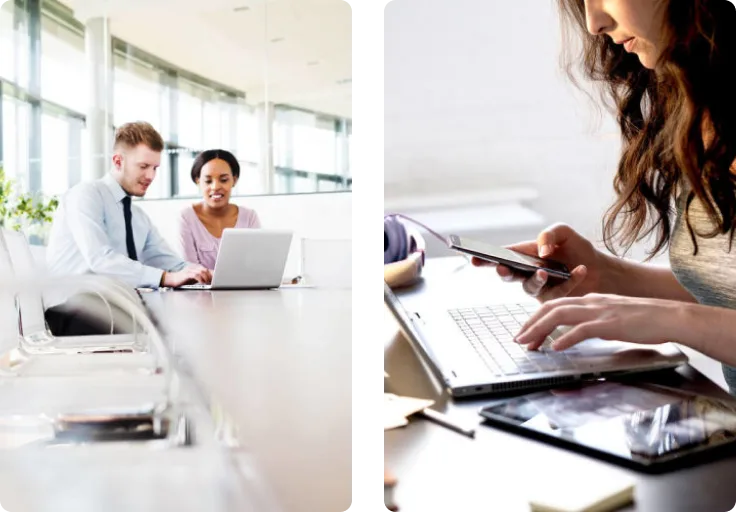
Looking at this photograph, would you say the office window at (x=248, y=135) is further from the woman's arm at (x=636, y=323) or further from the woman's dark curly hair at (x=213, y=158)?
the woman's arm at (x=636, y=323)

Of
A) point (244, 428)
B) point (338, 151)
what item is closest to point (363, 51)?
point (244, 428)

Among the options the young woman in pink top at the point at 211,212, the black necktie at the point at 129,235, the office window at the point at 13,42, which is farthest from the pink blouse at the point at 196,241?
the office window at the point at 13,42

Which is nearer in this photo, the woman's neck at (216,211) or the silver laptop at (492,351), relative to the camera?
the silver laptop at (492,351)

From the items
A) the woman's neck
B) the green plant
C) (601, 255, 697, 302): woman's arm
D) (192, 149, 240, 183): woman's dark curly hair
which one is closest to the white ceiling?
(192, 149, 240, 183): woman's dark curly hair

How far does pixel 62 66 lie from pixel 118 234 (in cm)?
40

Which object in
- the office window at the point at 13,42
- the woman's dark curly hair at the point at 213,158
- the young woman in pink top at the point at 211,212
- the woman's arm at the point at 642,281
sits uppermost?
the office window at the point at 13,42

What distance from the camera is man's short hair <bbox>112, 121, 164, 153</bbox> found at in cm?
159

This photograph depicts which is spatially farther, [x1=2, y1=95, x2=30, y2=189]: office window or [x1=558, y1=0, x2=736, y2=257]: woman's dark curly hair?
[x1=2, y1=95, x2=30, y2=189]: office window

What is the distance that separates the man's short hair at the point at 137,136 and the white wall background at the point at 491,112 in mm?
866

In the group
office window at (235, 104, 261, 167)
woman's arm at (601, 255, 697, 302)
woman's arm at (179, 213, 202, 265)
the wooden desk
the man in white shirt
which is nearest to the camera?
woman's arm at (601, 255, 697, 302)

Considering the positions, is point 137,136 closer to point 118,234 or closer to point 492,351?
point 118,234

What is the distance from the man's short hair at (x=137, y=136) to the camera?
159cm

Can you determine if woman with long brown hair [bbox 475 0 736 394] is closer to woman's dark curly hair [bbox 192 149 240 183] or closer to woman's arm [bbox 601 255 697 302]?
woman's arm [bbox 601 255 697 302]

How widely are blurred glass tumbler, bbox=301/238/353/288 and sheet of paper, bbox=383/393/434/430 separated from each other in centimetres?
90
